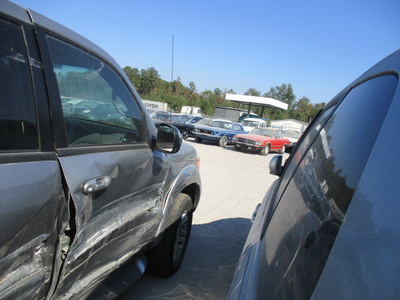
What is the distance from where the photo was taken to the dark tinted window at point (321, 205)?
841mm

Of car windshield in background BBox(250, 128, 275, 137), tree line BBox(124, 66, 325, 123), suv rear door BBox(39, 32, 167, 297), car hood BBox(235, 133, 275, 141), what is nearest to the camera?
suv rear door BBox(39, 32, 167, 297)

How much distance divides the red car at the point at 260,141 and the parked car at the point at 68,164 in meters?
13.2

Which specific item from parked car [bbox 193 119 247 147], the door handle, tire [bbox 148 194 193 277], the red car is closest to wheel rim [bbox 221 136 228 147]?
parked car [bbox 193 119 247 147]

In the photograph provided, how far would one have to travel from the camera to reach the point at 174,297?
2760 millimetres

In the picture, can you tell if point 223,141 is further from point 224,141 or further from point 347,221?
point 347,221

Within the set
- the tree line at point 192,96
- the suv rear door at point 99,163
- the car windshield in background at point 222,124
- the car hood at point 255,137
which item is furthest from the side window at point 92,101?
the tree line at point 192,96

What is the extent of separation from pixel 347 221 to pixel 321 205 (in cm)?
28

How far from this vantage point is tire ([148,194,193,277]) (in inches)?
111

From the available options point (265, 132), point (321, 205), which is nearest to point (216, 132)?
point (265, 132)

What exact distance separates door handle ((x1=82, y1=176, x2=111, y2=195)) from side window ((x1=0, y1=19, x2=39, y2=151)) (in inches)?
11.9

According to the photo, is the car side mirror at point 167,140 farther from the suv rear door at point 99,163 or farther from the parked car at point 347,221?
the parked car at point 347,221

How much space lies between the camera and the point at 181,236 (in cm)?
323

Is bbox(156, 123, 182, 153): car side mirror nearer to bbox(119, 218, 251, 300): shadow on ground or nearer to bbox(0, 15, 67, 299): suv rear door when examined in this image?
bbox(0, 15, 67, 299): suv rear door

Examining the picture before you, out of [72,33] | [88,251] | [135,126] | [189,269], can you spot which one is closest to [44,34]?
[72,33]
